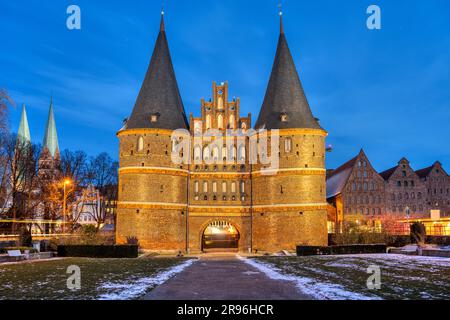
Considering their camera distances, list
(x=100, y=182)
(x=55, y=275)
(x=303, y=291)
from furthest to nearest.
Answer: (x=100, y=182) → (x=55, y=275) → (x=303, y=291)

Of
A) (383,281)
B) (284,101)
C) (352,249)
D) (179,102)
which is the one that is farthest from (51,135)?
(383,281)

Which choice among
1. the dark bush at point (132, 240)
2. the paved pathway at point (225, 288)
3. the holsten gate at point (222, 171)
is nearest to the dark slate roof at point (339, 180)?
the holsten gate at point (222, 171)

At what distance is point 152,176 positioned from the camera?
44062 mm

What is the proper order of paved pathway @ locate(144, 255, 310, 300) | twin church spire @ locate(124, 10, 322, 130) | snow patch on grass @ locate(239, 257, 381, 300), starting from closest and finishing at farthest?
snow patch on grass @ locate(239, 257, 381, 300) < paved pathway @ locate(144, 255, 310, 300) < twin church spire @ locate(124, 10, 322, 130)

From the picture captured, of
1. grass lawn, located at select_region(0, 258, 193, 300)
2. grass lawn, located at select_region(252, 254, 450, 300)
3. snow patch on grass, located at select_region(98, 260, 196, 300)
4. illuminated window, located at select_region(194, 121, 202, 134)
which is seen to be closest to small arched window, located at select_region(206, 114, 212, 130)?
illuminated window, located at select_region(194, 121, 202, 134)

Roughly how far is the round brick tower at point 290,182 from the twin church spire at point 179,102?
Result: 99 millimetres

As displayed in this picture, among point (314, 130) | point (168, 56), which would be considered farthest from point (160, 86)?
point (314, 130)

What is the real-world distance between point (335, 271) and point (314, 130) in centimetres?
2474

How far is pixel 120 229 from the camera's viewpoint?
144ft

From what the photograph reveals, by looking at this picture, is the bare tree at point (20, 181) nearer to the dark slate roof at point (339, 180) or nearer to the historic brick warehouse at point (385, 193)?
the historic brick warehouse at point (385, 193)

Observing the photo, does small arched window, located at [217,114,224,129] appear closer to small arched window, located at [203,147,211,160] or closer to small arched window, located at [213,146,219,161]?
small arched window, located at [213,146,219,161]

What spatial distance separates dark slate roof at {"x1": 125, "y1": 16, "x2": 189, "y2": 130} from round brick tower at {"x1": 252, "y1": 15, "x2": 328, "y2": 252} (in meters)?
9.02

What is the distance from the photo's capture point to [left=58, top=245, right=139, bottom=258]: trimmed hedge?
34.5 meters
